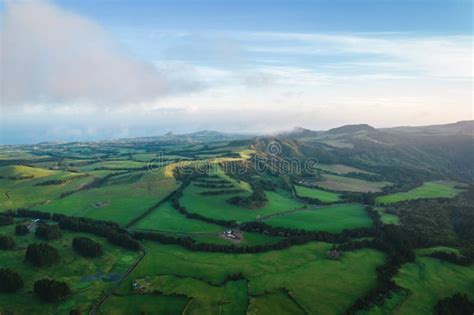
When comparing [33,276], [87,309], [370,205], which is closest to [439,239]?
[370,205]

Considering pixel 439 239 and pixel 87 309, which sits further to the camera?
pixel 439 239

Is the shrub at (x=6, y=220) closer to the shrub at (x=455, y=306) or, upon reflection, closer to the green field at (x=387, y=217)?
the shrub at (x=455, y=306)

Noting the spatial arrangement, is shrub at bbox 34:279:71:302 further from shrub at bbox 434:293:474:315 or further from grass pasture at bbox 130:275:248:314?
shrub at bbox 434:293:474:315

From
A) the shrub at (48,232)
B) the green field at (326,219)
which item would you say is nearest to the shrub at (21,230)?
the shrub at (48,232)

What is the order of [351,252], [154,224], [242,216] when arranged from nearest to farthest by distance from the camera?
[351,252], [154,224], [242,216]

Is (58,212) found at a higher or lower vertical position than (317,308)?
higher

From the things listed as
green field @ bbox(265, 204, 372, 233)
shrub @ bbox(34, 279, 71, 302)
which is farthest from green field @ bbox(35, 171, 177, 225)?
green field @ bbox(265, 204, 372, 233)

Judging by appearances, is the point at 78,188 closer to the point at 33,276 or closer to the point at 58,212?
the point at 58,212
